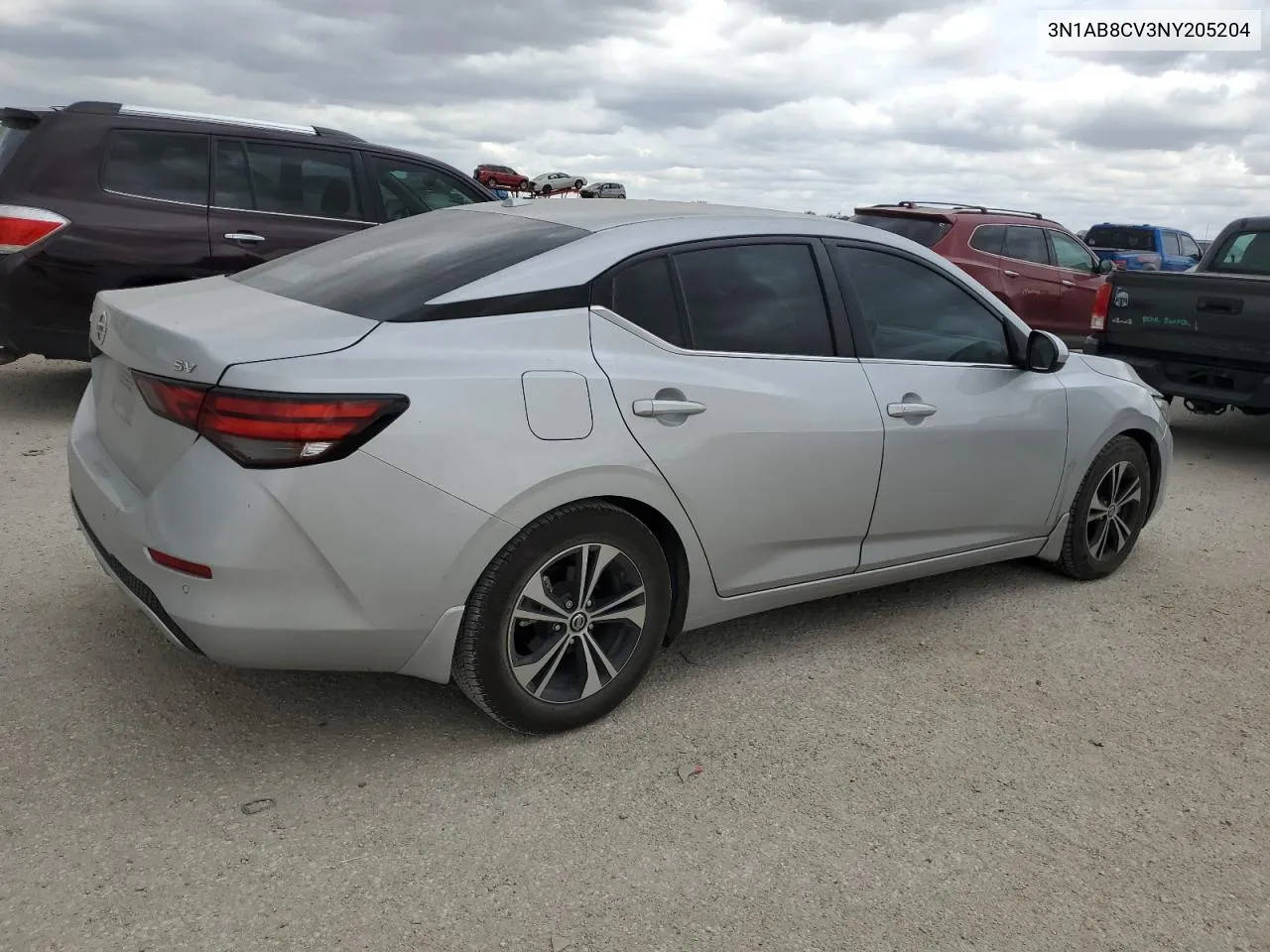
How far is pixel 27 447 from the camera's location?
628 cm

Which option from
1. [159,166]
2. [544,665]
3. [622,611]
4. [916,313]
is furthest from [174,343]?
[159,166]

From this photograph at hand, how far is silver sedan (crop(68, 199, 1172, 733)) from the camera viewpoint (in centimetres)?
272

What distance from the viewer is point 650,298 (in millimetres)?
3340

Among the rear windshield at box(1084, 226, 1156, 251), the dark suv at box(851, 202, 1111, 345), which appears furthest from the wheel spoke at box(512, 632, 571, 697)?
the rear windshield at box(1084, 226, 1156, 251)

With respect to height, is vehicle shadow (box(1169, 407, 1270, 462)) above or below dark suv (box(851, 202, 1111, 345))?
below

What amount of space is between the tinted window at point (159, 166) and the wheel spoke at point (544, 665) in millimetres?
5212

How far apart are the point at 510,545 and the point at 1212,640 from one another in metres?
3.03

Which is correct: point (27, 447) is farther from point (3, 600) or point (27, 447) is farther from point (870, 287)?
point (870, 287)

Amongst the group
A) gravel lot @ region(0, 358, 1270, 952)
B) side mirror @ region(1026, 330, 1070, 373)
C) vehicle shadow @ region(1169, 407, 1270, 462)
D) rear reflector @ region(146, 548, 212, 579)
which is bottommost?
gravel lot @ region(0, 358, 1270, 952)

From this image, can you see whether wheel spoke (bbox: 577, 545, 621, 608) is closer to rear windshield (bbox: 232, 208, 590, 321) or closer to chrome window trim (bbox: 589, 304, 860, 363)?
chrome window trim (bbox: 589, 304, 860, 363)

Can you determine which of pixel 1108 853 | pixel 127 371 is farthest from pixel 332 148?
pixel 1108 853

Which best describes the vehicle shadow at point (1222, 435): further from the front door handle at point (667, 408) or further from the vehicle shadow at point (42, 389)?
the vehicle shadow at point (42, 389)

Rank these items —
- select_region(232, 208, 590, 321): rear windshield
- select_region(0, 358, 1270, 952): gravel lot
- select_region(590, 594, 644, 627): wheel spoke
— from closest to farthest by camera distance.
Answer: select_region(0, 358, 1270, 952): gravel lot < select_region(232, 208, 590, 321): rear windshield < select_region(590, 594, 644, 627): wheel spoke

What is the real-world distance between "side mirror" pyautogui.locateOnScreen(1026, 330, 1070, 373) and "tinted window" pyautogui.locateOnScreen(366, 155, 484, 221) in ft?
15.6
